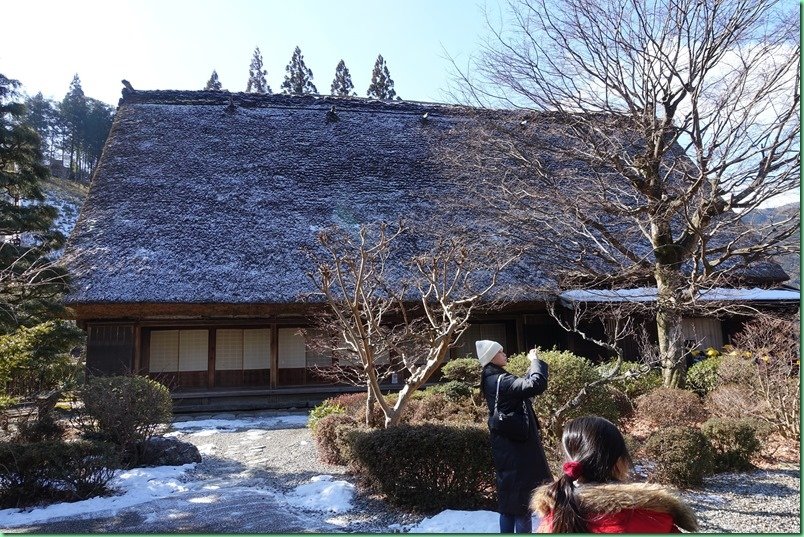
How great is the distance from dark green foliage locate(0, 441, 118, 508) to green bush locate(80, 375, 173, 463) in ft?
2.74

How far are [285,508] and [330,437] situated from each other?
1.61 metres

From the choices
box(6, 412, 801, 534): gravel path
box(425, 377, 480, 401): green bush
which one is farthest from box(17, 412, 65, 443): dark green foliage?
box(425, 377, 480, 401): green bush

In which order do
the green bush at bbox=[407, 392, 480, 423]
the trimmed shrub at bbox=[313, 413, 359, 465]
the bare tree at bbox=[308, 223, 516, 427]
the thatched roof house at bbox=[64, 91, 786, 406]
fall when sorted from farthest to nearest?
the thatched roof house at bbox=[64, 91, 786, 406] → the green bush at bbox=[407, 392, 480, 423] → the trimmed shrub at bbox=[313, 413, 359, 465] → the bare tree at bbox=[308, 223, 516, 427]

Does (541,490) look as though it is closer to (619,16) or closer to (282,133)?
(619,16)

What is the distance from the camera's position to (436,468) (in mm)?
4637

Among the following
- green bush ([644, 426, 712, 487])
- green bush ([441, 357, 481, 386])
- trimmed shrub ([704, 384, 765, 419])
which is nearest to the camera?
green bush ([644, 426, 712, 487])

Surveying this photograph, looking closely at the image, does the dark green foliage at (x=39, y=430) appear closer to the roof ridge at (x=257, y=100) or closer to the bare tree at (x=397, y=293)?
the bare tree at (x=397, y=293)

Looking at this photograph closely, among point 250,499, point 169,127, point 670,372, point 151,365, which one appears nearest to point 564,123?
point 670,372

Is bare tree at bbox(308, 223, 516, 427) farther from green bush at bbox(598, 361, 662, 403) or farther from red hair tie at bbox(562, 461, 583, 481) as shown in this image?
red hair tie at bbox(562, 461, 583, 481)

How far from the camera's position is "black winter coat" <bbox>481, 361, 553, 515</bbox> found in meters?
3.21

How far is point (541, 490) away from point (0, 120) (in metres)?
8.50

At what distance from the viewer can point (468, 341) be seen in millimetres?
12062

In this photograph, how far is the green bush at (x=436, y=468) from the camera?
4570mm

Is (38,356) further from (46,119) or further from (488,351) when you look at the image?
(46,119)
